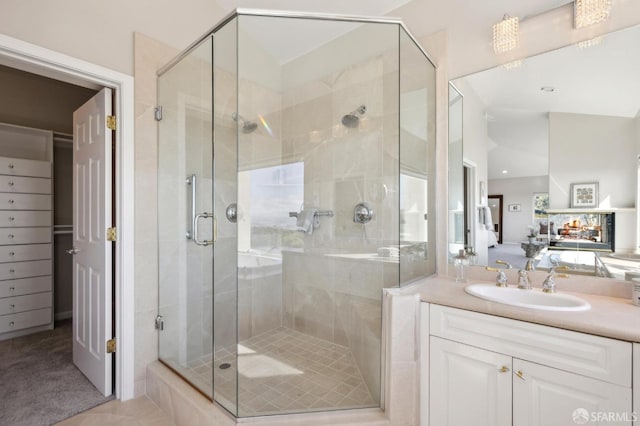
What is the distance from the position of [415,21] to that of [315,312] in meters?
2.40

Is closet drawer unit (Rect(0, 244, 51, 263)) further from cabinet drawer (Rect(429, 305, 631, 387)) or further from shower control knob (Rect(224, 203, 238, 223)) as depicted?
cabinet drawer (Rect(429, 305, 631, 387))

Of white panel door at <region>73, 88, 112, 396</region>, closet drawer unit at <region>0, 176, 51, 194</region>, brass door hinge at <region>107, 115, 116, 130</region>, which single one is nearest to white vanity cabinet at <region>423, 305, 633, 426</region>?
white panel door at <region>73, 88, 112, 396</region>

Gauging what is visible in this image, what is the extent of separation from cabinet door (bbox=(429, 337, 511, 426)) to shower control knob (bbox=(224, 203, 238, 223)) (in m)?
1.39

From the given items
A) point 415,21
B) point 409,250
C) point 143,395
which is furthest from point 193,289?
point 415,21

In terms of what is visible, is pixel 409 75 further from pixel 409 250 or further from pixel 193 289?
pixel 193 289

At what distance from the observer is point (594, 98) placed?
162 cm

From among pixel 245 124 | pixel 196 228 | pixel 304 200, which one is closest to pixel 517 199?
pixel 304 200

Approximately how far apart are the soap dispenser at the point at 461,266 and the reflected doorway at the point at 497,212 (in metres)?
0.23

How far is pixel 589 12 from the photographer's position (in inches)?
61.1

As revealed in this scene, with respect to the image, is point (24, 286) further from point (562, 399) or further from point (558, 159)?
point (558, 159)

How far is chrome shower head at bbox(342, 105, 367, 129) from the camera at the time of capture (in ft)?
7.91

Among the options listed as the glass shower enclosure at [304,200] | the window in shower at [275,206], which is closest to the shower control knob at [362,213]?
the glass shower enclosure at [304,200]

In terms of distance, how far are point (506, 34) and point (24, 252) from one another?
4.45 metres

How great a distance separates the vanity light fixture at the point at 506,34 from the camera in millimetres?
1758
